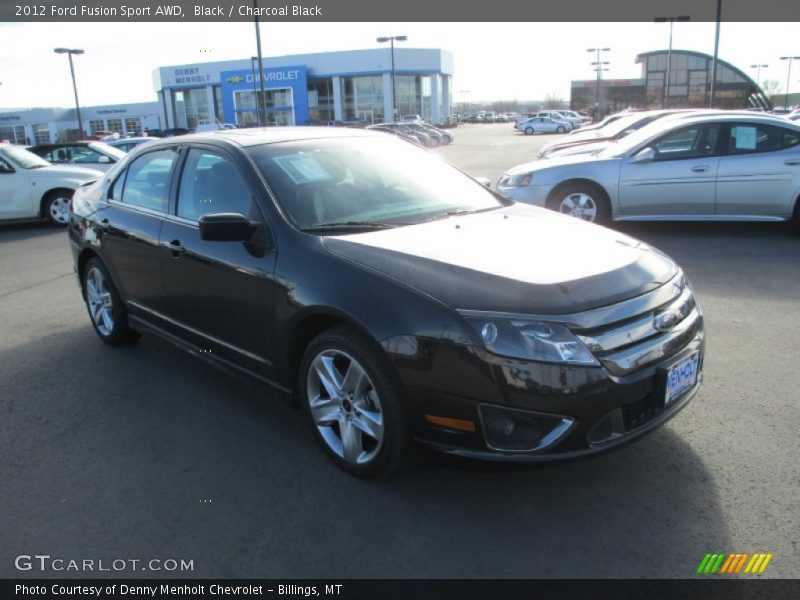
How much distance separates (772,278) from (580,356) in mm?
5004

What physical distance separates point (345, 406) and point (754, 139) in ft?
25.2

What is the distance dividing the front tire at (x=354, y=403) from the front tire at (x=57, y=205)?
10.8 meters

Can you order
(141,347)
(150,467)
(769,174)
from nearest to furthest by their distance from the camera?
(150,467) < (141,347) < (769,174)

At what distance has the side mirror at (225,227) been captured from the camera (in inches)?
132

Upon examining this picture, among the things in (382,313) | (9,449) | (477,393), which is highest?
(382,313)

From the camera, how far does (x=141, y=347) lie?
5285mm

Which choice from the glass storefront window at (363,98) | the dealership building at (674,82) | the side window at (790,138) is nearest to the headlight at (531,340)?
the side window at (790,138)

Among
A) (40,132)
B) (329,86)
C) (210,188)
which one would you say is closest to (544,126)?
(329,86)

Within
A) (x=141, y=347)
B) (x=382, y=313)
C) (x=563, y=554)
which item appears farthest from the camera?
(x=141, y=347)

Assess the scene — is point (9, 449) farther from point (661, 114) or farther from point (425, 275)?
point (661, 114)

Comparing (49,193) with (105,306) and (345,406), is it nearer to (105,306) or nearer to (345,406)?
(105,306)

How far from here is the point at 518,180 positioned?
9297 millimetres

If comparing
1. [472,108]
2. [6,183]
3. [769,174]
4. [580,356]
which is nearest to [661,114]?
[769,174]

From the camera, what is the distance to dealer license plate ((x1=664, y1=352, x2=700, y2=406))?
9.62ft
